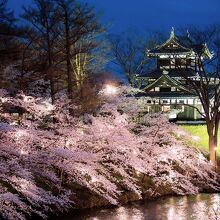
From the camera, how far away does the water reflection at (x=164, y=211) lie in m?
19.2

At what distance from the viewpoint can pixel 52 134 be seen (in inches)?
781

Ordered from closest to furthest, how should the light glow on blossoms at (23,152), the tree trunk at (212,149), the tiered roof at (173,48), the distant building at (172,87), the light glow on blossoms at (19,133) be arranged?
the light glow on blossoms at (23,152), the light glow on blossoms at (19,133), the tree trunk at (212,149), the distant building at (172,87), the tiered roof at (173,48)

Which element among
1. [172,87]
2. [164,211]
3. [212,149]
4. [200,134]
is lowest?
[164,211]

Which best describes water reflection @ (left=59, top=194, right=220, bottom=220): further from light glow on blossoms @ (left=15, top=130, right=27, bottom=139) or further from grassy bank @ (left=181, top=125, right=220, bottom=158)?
grassy bank @ (left=181, top=125, right=220, bottom=158)

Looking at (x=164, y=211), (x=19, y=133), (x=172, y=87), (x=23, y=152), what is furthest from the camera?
(x=172, y=87)

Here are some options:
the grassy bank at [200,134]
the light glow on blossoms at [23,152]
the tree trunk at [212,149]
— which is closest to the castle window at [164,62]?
the grassy bank at [200,134]

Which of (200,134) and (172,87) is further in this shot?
(172,87)

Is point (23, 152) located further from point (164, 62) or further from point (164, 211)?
point (164, 62)

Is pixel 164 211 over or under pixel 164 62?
under

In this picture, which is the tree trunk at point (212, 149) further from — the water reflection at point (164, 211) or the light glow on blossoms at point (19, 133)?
the light glow on blossoms at point (19, 133)

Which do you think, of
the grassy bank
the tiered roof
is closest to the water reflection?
the grassy bank

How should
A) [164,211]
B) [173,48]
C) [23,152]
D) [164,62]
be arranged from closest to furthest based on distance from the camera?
[23,152]
[164,211]
[173,48]
[164,62]

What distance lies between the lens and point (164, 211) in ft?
67.6

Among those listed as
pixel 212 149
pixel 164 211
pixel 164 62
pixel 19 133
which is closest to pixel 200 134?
pixel 212 149
